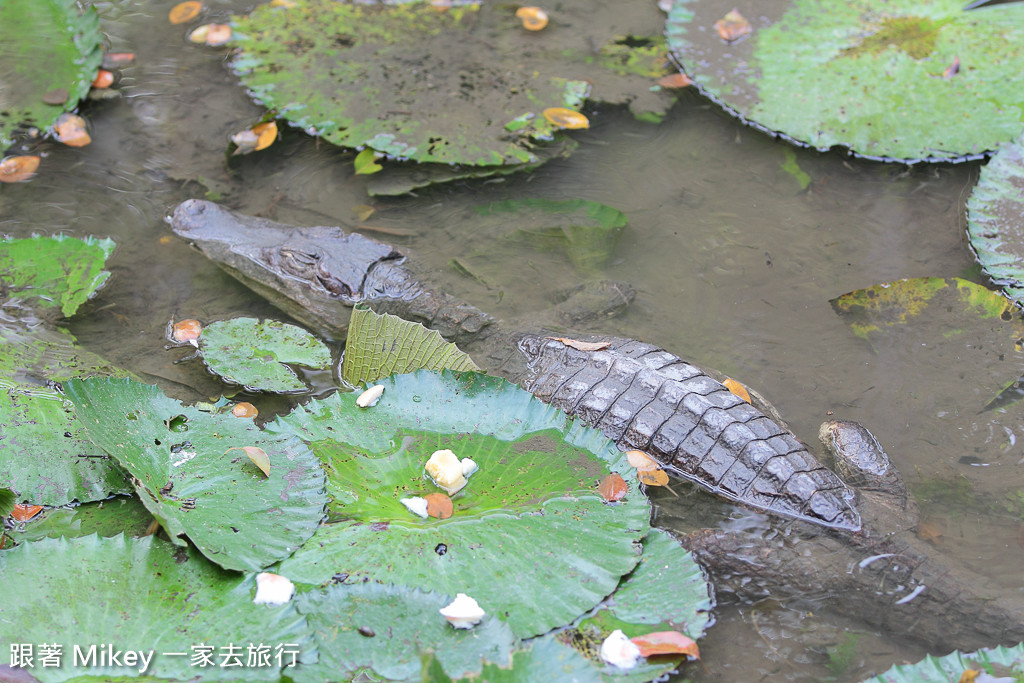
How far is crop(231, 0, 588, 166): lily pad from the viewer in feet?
12.6

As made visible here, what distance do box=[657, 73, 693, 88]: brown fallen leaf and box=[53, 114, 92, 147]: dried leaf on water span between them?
11.1 feet

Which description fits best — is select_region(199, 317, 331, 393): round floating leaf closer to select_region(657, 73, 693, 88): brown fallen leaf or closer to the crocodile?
the crocodile

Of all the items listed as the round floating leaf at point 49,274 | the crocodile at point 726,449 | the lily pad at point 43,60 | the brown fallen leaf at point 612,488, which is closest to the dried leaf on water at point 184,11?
the lily pad at point 43,60

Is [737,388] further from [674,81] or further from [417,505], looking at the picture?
[674,81]

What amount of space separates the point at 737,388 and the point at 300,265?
215 cm

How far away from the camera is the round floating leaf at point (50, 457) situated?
2.27 meters

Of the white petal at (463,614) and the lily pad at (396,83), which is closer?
the white petal at (463,614)

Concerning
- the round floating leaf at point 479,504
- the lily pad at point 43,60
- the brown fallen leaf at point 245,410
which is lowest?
the brown fallen leaf at point 245,410

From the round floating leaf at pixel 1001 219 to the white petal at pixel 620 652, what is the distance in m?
2.37

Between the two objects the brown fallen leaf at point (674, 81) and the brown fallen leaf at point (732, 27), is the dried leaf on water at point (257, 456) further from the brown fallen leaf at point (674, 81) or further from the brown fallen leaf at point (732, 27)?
the brown fallen leaf at point (732, 27)

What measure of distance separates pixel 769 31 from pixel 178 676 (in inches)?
167

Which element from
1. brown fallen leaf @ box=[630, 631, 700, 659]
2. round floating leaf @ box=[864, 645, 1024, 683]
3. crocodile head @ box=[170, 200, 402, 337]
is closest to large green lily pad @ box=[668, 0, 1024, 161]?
crocodile head @ box=[170, 200, 402, 337]

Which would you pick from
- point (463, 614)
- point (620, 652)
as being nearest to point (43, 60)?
point (463, 614)

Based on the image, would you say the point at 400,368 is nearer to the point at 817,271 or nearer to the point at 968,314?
the point at 817,271
